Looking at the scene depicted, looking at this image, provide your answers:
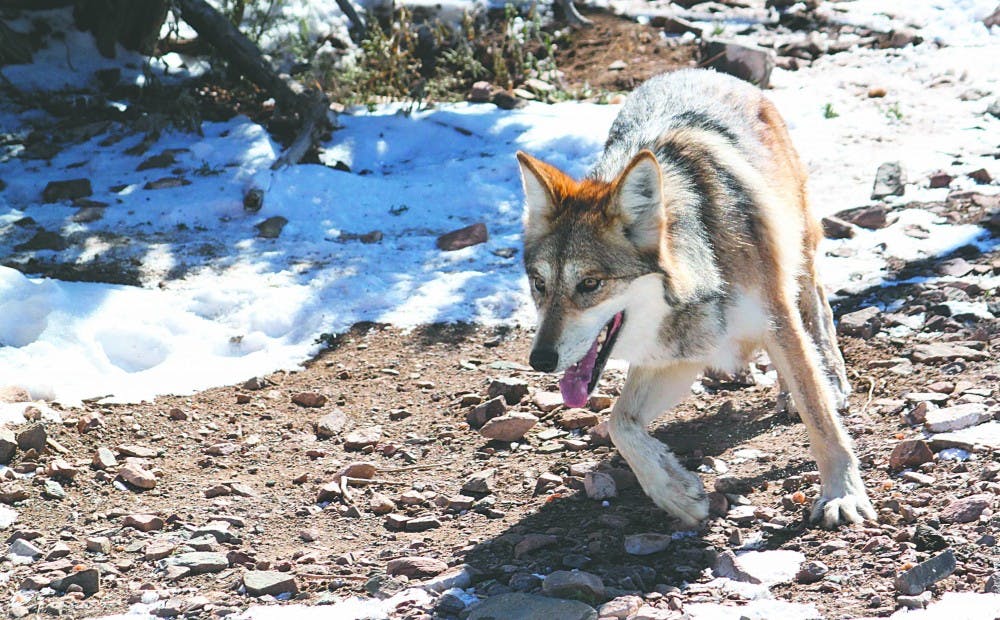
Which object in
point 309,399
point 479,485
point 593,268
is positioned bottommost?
point 309,399

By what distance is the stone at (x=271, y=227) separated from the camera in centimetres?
808

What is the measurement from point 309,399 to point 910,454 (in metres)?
3.28

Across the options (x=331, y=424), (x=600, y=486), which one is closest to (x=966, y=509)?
(x=600, y=486)

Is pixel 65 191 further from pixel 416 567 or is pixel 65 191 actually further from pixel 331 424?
pixel 416 567

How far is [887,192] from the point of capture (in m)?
7.86

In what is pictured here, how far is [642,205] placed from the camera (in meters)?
4.33

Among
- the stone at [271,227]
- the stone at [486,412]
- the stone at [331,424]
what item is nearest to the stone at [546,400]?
the stone at [486,412]

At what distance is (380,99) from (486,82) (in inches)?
42.7

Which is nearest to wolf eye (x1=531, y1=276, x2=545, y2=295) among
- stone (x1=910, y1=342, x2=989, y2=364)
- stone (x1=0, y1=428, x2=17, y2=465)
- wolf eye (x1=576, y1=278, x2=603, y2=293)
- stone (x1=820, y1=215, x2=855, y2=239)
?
wolf eye (x1=576, y1=278, x2=603, y2=293)

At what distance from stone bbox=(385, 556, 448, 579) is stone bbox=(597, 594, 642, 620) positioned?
0.76 m

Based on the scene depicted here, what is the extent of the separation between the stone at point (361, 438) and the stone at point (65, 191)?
164 inches

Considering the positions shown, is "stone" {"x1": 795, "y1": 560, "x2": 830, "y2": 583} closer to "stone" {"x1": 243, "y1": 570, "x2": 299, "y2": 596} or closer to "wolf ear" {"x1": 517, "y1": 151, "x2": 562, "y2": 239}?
"wolf ear" {"x1": 517, "y1": 151, "x2": 562, "y2": 239}

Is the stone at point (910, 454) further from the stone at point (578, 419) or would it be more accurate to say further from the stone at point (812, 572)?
the stone at point (578, 419)

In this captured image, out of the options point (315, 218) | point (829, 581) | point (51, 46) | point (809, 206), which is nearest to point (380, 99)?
point (315, 218)
